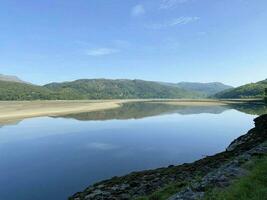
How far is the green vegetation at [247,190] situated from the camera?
12.6 meters

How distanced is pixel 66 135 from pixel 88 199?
3843 cm

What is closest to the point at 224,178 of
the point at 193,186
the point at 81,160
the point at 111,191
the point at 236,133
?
the point at 193,186

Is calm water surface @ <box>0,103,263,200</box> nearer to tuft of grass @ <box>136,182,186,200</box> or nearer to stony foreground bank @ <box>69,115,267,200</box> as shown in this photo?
stony foreground bank @ <box>69,115,267,200</box>

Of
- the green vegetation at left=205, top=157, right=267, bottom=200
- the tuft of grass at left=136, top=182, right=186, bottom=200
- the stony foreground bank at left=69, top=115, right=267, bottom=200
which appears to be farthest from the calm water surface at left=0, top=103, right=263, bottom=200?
the green vegetation at left=205, top=157, right=267, bottom=200

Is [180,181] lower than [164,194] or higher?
lower

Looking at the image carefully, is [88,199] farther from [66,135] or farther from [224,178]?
[66,135]

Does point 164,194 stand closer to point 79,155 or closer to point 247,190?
point 247,190

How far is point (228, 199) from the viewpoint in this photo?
12.5 meters

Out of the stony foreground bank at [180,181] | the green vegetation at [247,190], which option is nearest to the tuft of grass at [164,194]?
the stony foreground bank at [180,181]

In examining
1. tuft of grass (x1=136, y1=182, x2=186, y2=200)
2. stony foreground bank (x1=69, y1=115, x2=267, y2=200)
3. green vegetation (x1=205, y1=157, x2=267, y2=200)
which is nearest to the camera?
green vegetation (x1=205, y1=157, x2=267, y2=200)

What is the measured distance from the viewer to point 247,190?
13211 mm

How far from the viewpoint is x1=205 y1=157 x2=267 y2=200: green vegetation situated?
41.4 ft

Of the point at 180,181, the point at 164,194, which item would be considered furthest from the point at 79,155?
the point at 164,194

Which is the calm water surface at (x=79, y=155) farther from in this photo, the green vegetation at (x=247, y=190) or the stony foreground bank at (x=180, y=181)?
the green vegetation at (x=247, y=190)
